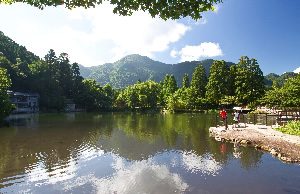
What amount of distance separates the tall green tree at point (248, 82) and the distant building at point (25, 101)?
6856cm

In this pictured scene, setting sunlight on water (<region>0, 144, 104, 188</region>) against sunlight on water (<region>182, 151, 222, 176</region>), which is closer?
sunlight on water (<region>0, 144, 104, 188</region>)

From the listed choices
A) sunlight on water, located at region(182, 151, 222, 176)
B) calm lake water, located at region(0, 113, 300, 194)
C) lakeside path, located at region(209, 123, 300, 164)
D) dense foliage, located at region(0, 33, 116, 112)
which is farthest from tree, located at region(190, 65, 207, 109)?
sunlight on water, located at region(182, 151, 222, 176)

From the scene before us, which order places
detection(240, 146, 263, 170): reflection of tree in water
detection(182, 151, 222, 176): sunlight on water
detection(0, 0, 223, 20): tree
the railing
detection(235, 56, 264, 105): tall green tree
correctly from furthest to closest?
detection(235, 56, 264, 105): tall green tree < the railing < detection(240, 146, 263, 170): reflection of tree in water < detection(182, 151, 222, 176): sunlight on water < detection(0, 0, 223, 20): tree

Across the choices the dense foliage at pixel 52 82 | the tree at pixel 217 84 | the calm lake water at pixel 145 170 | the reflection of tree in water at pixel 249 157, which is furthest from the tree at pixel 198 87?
the reflection of tree in water at pixel 249 157

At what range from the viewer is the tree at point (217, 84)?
56656 millimetres

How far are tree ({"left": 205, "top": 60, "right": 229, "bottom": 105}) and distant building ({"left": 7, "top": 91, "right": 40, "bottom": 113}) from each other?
60.5m

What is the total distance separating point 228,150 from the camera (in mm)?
12273

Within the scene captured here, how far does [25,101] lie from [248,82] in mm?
73656

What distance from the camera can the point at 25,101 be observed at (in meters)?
61.3

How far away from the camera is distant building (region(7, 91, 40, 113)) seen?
190 feet

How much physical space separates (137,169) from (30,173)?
5201mm

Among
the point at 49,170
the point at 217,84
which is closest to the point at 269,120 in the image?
the point at 217,84

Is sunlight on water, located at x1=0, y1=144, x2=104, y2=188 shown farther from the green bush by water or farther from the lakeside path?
the green bush by water

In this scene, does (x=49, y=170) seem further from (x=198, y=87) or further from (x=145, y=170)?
(x=198, y=87)
